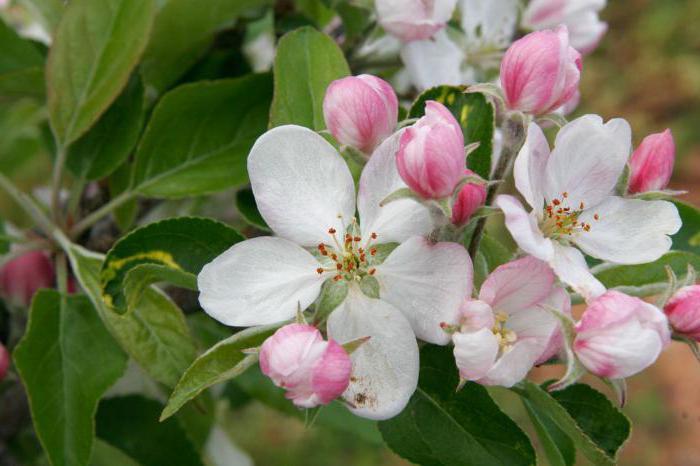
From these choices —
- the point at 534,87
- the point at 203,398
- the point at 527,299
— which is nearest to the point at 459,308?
the point at 527,299

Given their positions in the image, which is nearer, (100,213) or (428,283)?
(428,283)

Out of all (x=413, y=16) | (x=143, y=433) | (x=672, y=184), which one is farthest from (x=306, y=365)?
(x=672, y=184)

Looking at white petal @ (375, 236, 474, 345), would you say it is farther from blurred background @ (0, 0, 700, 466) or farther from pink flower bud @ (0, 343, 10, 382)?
blurred background @ (0, 0, 700, 466)

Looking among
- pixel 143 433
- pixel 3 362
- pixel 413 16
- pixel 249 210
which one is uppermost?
pixel 413 16

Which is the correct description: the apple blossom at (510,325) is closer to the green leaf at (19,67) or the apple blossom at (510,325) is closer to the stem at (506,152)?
the stem at (506,152)

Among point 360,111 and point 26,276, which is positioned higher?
point 360,111

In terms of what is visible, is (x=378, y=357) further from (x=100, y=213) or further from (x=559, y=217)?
(x=100, y=213)
